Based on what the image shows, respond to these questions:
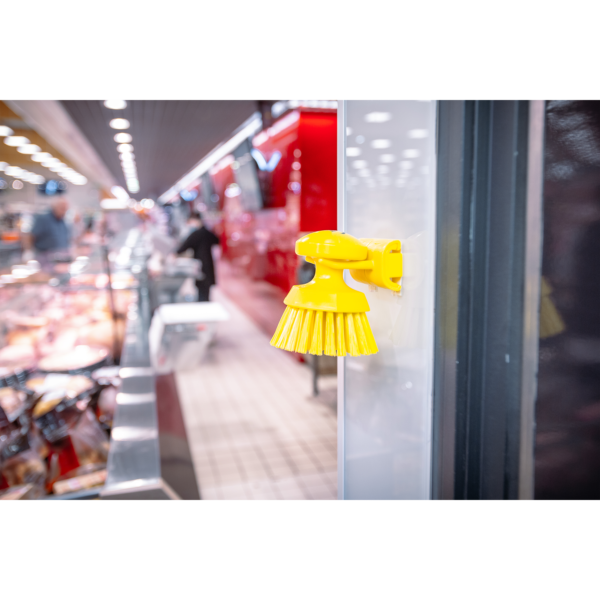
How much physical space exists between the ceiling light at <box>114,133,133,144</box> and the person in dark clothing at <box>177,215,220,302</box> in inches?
91.2

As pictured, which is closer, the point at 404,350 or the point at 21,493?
the point at 404,350

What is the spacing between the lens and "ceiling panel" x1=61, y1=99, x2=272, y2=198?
Answer: 16.7ft

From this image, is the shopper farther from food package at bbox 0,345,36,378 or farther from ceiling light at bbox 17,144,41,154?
food package at bbox 0,345,36,378

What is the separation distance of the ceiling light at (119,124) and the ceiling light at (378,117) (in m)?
6.16

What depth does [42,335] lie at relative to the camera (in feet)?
9.25

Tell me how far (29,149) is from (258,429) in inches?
128

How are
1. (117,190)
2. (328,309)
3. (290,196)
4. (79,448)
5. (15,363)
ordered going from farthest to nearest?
(117,190), (290,196), (15,363), (79,448), (328,309)

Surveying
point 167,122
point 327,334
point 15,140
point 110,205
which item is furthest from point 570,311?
point 110,205

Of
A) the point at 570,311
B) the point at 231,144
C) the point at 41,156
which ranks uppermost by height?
the point at 231,144

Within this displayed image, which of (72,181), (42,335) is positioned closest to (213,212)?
(72,181)

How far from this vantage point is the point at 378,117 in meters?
0.90

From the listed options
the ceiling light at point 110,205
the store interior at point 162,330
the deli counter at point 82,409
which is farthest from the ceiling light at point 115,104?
the ceiling light at point 110,205

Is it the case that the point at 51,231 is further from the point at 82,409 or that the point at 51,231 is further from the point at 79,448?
the point at 79,448
